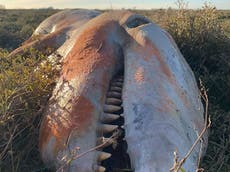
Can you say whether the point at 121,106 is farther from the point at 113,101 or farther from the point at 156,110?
the point at 156,110

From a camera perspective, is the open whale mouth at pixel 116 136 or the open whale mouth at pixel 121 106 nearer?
the open whale mouth at pixel 121 106

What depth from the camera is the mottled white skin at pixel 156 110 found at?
329 cm

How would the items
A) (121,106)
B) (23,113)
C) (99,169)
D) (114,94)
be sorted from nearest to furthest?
1. (99,169)
2. (121,106)
3. (114,94)
4. (23,113)

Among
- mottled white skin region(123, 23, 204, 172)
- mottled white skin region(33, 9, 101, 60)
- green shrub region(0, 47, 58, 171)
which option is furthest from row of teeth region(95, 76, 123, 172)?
mottled white skin region(33, 9, 101, 60)

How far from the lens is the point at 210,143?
5016mm

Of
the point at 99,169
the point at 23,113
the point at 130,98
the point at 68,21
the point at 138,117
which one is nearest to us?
the point at 99,169

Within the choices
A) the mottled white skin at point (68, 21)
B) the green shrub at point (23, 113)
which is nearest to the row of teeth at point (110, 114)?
the green shrub at point (23, 113)

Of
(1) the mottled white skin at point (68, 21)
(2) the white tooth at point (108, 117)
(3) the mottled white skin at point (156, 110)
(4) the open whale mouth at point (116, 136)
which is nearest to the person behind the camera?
(3) the mottled white skin at point (156, 110)

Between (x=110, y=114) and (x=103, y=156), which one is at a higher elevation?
(x=110, y=114)

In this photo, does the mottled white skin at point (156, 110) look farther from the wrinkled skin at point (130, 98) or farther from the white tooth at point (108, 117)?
the white tooth at point (108, 117)

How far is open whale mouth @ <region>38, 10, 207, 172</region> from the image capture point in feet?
11.1

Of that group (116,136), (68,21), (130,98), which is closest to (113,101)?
(130,98)

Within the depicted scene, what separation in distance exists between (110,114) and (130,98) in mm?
185

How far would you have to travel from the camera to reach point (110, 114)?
3.72 metres
